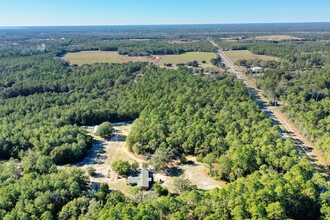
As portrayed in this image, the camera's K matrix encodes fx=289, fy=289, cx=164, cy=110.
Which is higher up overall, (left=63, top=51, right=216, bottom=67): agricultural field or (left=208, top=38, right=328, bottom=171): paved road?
(left=63, top=51, right=216, bottom=67): agricultural field

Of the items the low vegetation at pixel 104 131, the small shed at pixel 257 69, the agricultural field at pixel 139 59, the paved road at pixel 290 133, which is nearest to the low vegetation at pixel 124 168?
the low vegetation at pixel 104 131

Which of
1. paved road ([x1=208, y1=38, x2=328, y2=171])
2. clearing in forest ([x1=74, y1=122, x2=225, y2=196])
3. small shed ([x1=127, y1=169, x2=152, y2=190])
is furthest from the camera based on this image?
paved road ([x1=208, y1=38, x2=328, y2=171])

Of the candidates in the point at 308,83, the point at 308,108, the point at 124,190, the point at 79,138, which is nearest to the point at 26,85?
the point at 79,138

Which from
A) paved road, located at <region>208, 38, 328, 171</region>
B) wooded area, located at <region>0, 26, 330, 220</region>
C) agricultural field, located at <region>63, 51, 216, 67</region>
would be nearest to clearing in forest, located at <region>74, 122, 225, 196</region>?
wooded area, located at <region>0, 26, 330, 220</region>

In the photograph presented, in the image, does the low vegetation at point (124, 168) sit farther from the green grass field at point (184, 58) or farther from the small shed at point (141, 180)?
the green grass field at point (184, 58)

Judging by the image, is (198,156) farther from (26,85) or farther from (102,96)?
(26,85)

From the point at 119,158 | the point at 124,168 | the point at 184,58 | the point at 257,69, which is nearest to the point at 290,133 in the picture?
the point at 119,158

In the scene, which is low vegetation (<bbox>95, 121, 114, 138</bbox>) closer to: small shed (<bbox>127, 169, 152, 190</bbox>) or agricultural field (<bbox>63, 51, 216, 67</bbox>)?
small shed (<bbox>127, 169, 152, 190</bbox>)

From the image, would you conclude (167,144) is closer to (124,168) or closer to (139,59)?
(124,168)

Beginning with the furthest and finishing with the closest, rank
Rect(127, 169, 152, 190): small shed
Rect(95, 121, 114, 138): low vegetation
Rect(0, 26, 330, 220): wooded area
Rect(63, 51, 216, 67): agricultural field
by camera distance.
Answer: Rect(63, 51, 216, 67): agricultural field → Rect(95, 121, 114, 138): low vegetation → Rect(127, 169, 152, 190): small shed → Rect(0, 26, 330, 220): wooded area
